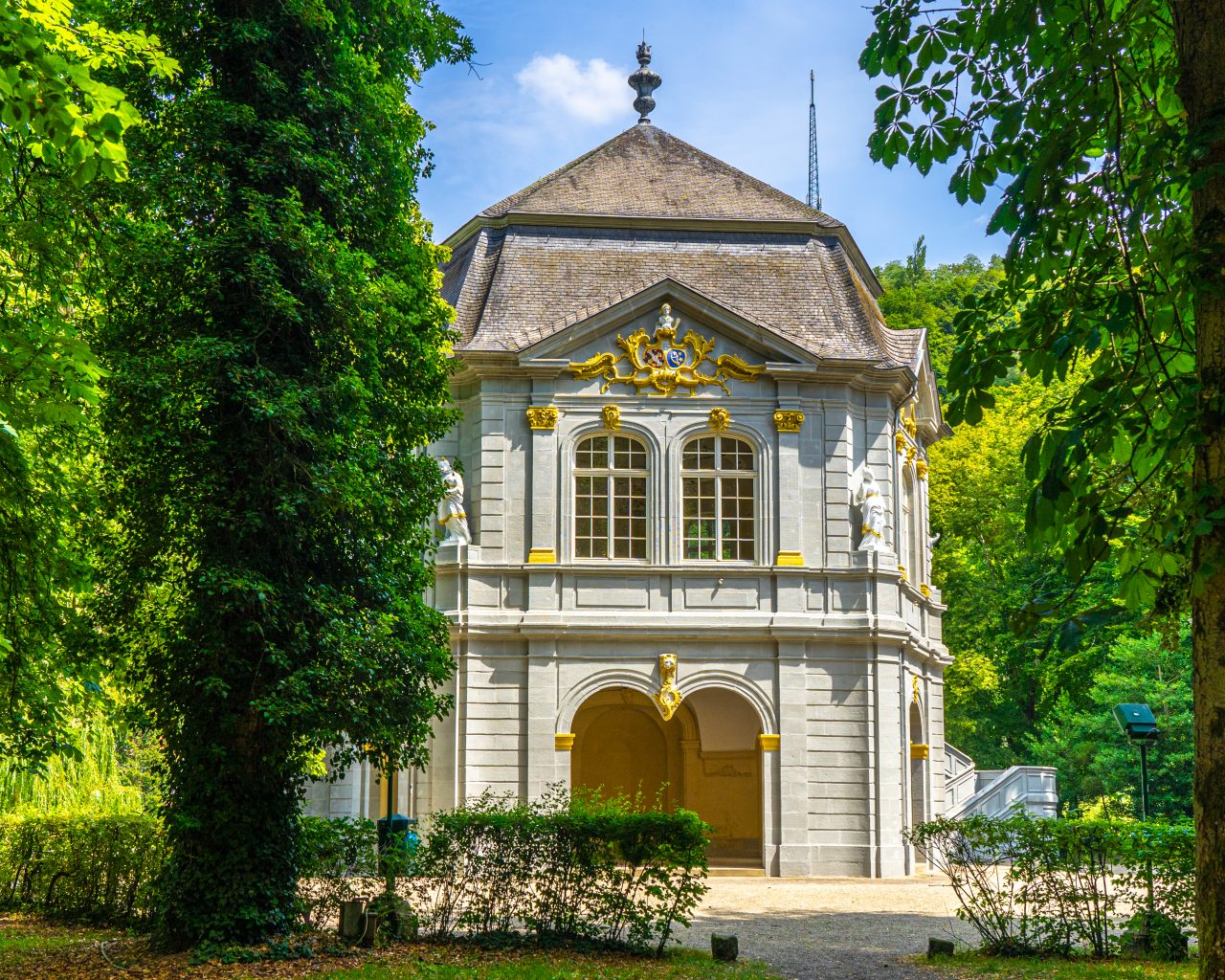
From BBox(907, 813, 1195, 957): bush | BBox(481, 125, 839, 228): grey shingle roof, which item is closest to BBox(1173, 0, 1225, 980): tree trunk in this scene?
BBox(907, 813, 1195, 957): bush

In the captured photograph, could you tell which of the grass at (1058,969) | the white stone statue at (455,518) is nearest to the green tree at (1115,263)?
the grass at (1058,969)

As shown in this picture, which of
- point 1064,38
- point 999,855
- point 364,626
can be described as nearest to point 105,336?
point 364,626

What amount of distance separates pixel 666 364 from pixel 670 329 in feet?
1.95

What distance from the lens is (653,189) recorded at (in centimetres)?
2716

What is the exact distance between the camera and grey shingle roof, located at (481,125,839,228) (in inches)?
1039

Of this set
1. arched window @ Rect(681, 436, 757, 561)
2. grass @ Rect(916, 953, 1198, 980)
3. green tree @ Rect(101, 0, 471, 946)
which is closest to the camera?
grass @ Rect(916, 953, 1198, 980)

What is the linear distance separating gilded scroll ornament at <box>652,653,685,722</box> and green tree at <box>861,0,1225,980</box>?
15.6m

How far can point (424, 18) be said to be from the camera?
16047mm

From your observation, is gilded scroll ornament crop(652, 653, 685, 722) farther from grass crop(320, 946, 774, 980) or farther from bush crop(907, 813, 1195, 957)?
grass crop(320, 946, 774, 980)

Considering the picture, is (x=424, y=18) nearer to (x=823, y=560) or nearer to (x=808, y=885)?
(x=823, y=560)

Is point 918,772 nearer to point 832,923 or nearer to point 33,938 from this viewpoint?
point 832,923

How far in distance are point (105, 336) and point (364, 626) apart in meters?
3.72

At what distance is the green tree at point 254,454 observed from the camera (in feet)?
43.0

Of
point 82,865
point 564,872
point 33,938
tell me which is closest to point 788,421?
point 564,872
